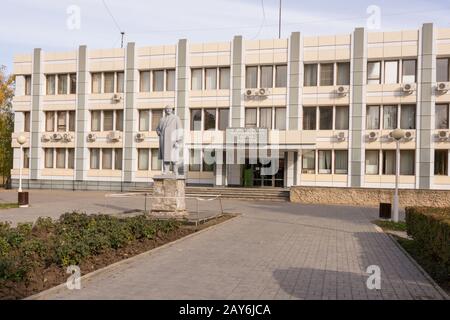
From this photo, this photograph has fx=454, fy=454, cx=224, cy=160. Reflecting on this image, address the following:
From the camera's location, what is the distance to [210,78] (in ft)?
107

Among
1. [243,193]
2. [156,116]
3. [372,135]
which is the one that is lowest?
[243,193]

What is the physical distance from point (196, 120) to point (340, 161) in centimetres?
1046

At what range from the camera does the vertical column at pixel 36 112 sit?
35656mm

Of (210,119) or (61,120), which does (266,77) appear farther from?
(61,120)

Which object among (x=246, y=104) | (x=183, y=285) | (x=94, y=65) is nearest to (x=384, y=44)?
(x=246, y=104)

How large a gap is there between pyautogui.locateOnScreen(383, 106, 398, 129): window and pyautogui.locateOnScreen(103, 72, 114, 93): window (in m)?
19.8

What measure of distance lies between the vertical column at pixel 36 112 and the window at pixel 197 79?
12550 mm

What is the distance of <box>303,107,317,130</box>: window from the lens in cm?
3066

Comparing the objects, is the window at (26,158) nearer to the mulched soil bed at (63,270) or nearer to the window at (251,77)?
the window at (251,77)

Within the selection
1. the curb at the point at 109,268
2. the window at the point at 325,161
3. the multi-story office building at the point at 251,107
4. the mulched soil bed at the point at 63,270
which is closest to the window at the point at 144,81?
the multi-story office building at the point at 251,107

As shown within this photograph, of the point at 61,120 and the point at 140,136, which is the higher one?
the point at 61,120

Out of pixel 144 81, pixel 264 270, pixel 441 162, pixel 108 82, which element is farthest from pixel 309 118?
pixel 264 270

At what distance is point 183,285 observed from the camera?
21.5 feet

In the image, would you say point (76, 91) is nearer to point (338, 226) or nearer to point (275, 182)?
point (275, 182)
